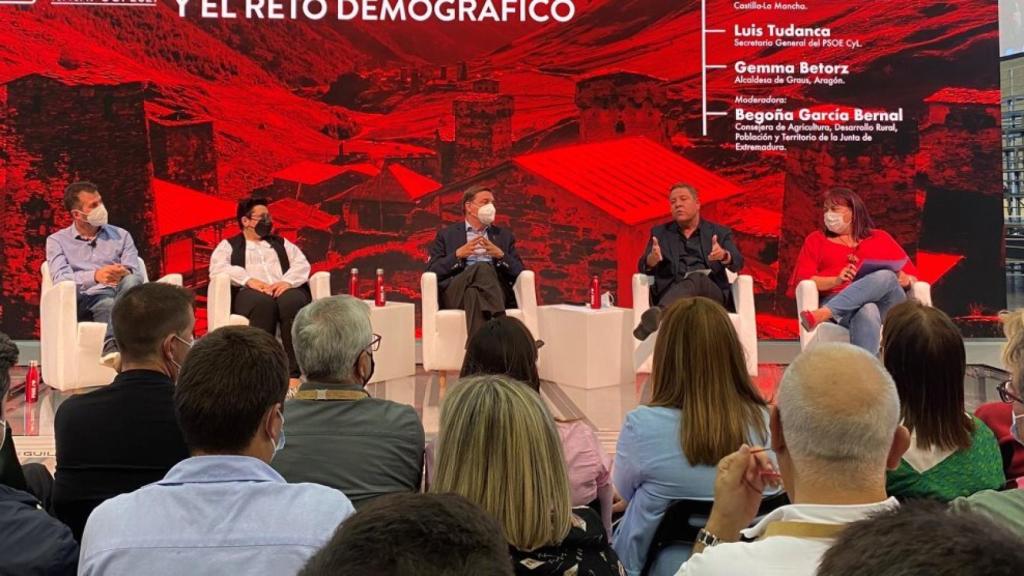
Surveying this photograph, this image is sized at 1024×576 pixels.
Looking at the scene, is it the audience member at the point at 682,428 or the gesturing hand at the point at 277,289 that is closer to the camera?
the audience member at the point at 682,428

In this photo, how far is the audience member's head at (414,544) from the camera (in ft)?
2.21

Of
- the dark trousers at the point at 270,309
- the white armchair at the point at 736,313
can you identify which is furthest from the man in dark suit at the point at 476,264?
the dark trousers at the point at 270,309

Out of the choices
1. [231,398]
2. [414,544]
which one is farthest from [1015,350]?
[414,544]

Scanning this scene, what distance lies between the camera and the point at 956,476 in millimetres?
2184

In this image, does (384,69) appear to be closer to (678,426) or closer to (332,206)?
(332,206)

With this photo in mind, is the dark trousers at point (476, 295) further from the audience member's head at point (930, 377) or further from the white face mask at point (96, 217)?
the audience member's head at point (930, 377)

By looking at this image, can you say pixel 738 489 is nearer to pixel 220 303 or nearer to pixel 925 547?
pixel 925 547

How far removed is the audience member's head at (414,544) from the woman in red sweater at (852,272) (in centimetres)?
575

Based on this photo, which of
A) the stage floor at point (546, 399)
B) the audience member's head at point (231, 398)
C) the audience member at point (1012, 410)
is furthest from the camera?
the stage floor at point (546, 399)

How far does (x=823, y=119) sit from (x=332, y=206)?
4.03m

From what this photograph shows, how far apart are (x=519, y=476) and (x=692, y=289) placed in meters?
4.94

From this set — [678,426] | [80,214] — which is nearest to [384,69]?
[80,214]

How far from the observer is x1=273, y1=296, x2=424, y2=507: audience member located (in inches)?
88.0

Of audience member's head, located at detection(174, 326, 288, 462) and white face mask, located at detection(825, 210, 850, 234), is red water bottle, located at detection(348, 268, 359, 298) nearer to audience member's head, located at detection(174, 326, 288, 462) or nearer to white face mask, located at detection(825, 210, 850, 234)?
white face mask, located at detection(825, 210, 850, 234)
